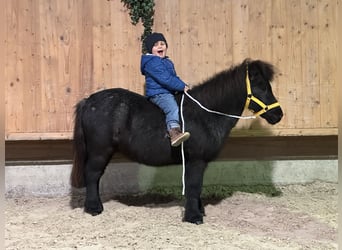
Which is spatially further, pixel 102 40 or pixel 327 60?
pixel 327 60

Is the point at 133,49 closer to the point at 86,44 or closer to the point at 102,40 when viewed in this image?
the point at 102,40

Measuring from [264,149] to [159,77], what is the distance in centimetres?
189

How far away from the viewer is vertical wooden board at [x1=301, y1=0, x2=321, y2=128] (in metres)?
4.96

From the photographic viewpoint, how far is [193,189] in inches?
157

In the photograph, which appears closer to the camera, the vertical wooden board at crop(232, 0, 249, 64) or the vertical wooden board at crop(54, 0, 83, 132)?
the vertical wooden board at crop(54, 0, 83, 132)

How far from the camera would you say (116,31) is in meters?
4.85

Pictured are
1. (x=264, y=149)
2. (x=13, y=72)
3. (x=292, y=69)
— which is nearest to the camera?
(x=13, y=72)

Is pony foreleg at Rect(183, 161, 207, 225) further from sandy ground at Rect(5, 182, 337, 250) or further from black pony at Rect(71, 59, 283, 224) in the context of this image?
sandy ground at Rect(5, 182, 337, 250)

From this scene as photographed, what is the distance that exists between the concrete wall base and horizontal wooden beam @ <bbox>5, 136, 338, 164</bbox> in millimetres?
69

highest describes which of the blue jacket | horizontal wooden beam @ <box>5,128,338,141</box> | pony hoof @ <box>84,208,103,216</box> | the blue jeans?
the blue jacket

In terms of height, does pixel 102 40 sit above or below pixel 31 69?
above

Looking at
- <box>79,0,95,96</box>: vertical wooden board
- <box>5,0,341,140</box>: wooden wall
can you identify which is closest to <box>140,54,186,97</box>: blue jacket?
<box>5,0,341,140</box>: wooden wall

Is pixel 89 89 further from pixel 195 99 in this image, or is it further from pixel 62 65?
pixel 195 99

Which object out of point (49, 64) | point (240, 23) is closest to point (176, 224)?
point (49, 64)
